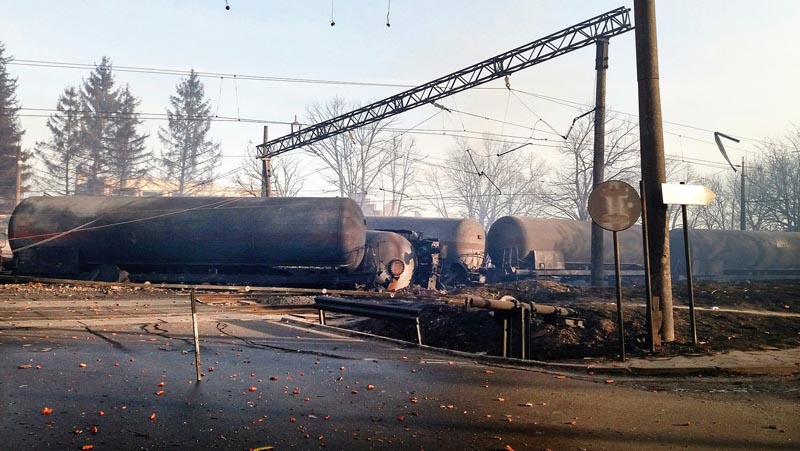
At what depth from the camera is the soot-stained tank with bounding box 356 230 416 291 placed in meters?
22.4

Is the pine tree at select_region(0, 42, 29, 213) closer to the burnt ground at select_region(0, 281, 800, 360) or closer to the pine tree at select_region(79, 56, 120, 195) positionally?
the pine tree at select_region(79, 56, 120, 195)

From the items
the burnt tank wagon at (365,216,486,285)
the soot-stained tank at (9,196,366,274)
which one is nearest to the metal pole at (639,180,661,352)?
the soot-stained tank at (9,196,366,274)

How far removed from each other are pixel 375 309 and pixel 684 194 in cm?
526

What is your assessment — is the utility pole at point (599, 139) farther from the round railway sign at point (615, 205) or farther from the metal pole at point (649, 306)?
the round railway sign at point (615, 205)

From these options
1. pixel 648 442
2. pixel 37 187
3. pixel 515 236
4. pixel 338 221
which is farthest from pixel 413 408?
pixel 37 187

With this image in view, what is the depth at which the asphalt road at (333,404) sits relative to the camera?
4719mm

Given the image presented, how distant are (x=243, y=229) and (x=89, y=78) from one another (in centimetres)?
4501

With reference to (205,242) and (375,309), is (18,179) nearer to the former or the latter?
(205,242)

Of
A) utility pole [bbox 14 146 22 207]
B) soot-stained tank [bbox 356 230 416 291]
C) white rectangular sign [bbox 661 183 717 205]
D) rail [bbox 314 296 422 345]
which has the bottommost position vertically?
rail [bbox 314 296 422 345]

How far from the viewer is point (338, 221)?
21344 mm

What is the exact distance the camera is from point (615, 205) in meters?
9.00

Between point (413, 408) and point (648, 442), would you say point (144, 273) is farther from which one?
A: point (648, 442)

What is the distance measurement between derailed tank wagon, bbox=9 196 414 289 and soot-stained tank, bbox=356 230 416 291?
0.05 m

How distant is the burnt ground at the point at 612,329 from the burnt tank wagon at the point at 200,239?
8076 millimetres
